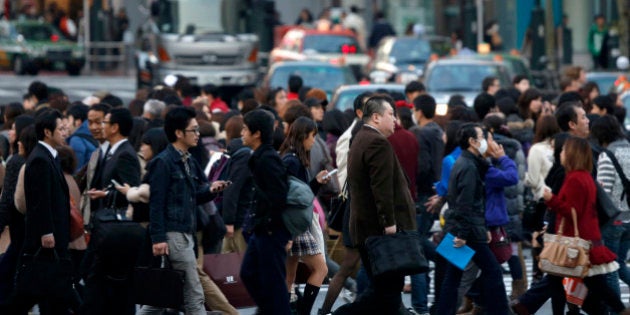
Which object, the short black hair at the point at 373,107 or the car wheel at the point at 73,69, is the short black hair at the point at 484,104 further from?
the car wheel at the point at 73,69

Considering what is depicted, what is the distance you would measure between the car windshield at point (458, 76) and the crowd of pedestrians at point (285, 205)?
30.4ft

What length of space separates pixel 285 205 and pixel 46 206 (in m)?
1.60

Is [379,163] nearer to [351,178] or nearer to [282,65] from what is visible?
[351,178]

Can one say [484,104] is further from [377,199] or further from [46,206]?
[46,206]

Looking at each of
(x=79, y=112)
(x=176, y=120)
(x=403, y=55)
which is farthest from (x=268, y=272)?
(x=403, y=55)

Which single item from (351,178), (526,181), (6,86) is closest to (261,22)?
(6,86)

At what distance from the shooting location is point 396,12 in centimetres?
5450

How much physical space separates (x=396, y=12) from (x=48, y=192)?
4377 cm

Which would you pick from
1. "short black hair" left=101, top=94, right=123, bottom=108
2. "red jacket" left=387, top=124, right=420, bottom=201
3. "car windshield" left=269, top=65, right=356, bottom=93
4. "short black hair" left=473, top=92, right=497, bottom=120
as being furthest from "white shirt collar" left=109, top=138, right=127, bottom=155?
"car windshield" left=269, top=65, right=356, bottom=93

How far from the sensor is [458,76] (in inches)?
945

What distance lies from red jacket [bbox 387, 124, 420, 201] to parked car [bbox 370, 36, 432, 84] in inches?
710

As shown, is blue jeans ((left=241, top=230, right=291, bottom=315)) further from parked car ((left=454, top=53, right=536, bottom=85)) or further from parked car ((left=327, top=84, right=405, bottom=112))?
parked car ((left=454, top=53, right=536, bottom=85))

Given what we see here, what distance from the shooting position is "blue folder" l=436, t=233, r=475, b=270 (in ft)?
39.2

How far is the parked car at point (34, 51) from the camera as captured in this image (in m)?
45.7
